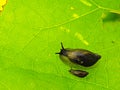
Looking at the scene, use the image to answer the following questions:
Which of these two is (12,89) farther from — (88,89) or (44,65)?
(88,89)

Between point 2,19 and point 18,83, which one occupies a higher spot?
point 2,19

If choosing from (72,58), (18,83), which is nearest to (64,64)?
(72,58)

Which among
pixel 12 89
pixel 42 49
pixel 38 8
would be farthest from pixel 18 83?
pixel 38 8
